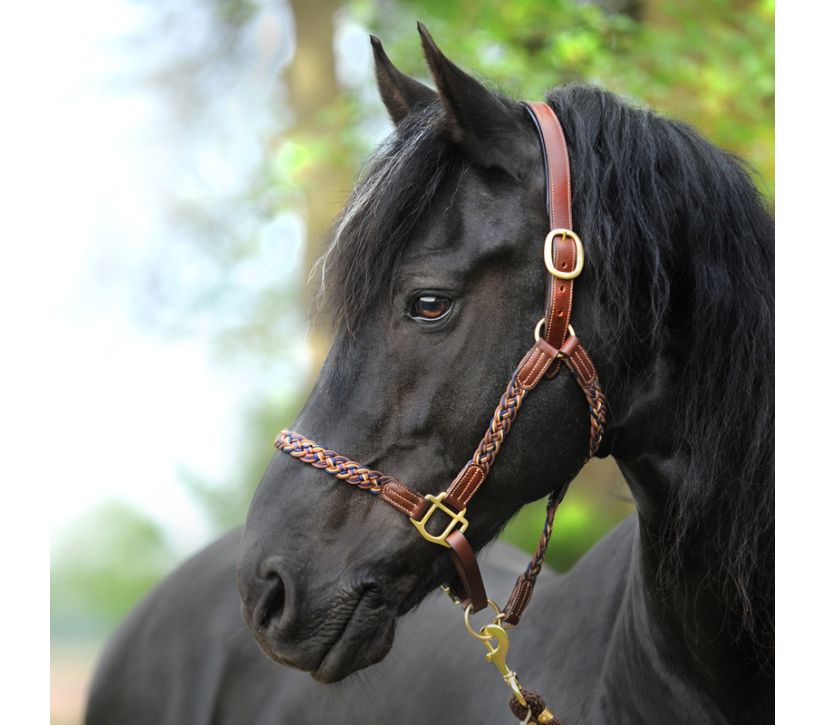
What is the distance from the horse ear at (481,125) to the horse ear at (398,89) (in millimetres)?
177

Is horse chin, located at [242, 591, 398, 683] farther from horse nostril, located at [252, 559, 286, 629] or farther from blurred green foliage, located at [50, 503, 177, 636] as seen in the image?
blurred green foliage, located at [50, 503, 177, 636]

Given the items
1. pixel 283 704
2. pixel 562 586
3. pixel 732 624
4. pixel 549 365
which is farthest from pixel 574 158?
pixel 283 704

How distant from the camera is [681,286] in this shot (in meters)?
1.72

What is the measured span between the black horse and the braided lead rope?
0.02 m

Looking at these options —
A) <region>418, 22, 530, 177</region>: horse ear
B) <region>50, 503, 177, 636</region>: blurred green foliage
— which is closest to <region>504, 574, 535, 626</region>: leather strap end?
<region>418, 22, 530, 177</region>: horse ear

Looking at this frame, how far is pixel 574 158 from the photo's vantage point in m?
1.69

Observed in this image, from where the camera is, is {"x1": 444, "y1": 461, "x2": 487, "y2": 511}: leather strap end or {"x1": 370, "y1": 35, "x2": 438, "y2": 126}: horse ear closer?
{"x1": 444, "y1": 461, "x2": 487, "y2": 511}: leather strap end

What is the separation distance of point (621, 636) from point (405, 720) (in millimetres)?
746

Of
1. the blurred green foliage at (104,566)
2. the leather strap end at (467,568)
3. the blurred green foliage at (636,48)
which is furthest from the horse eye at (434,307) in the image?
the blurred green foliage at (104,566)

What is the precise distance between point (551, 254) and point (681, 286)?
0.94 ft

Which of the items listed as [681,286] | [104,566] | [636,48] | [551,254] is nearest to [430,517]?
[551,254]

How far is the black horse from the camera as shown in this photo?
1608mm

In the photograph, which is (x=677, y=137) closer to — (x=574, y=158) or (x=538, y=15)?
(x=574, y=158)

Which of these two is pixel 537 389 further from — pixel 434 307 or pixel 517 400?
pixel 434 307
